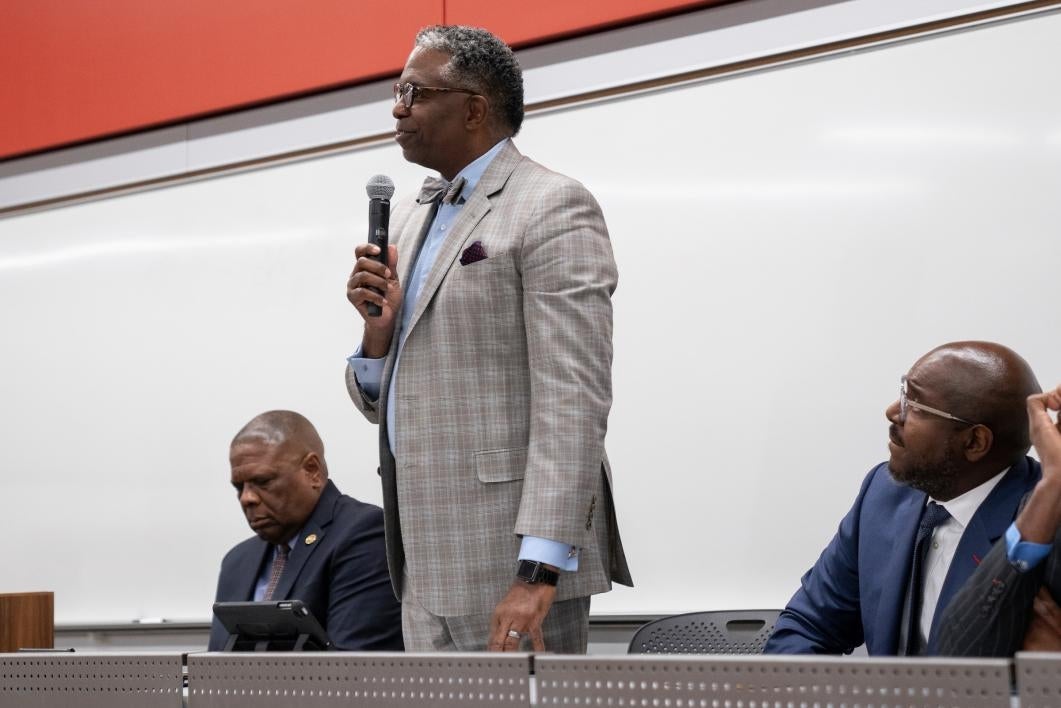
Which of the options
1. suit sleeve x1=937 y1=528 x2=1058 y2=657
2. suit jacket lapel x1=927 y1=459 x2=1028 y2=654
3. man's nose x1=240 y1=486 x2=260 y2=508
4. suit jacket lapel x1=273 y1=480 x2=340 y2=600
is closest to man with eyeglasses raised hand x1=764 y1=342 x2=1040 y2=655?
suit jacket lapel x1=927 y1=459 x2=1028 y2=654

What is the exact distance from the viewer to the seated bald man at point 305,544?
9.53ft

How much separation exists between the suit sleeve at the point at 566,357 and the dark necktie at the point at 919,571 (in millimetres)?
597

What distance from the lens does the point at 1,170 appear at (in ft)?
14.5

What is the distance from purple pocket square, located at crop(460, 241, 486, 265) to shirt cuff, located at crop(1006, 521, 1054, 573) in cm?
98

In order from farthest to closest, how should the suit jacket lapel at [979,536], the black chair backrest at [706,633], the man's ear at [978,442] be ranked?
the black chair backrest at [706,633]
the man's ear at [978,442]
the suit jacket lapel at [979,536]

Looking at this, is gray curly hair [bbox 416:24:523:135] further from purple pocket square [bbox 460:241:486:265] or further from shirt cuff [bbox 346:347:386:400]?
shirt cuff [bbox 346:347:386:400]

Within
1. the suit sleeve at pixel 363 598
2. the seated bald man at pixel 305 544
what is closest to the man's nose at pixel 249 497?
the seated bald man at pixel 305 544

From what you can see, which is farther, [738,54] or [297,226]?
[297,226]

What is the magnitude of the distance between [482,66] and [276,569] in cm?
158

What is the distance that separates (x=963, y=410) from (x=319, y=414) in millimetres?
2046

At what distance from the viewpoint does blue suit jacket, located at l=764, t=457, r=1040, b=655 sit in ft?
7.00

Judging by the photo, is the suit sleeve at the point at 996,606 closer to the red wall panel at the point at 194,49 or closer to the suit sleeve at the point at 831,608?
the suit sleeve at the point at 831,608

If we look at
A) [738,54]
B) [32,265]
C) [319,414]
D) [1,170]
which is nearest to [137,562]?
[319,414]

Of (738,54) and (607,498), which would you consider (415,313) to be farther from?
(738,54)
